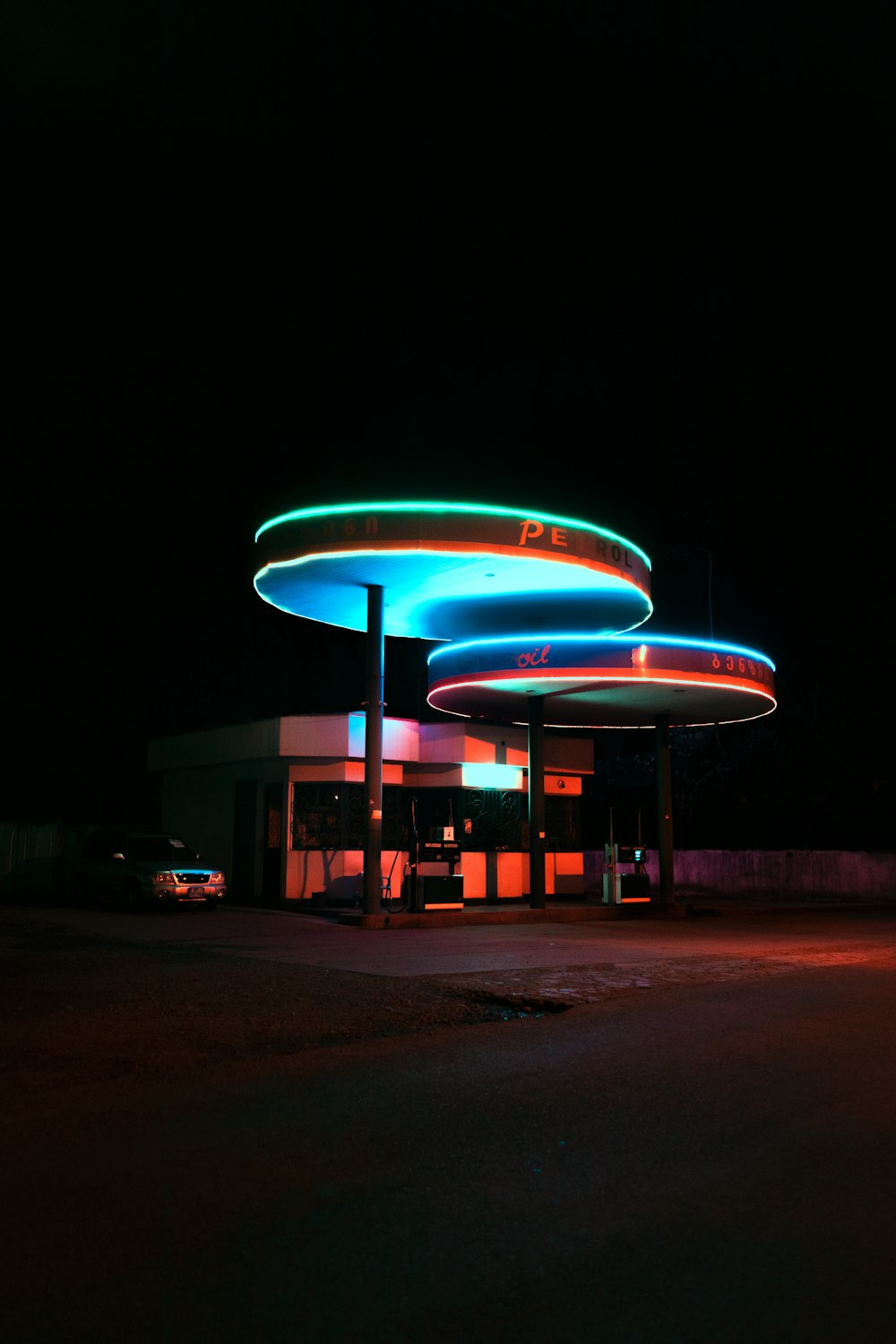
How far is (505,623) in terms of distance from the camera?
27.9 m

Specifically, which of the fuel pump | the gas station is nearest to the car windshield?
the gas station

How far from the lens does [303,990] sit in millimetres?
12070

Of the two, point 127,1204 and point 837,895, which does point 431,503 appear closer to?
point 127,1204


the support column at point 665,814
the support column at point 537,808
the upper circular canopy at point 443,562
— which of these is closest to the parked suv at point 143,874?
the upper circular canopy at point 443,562

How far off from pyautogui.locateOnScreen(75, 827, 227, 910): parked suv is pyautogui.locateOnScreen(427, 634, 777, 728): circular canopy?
21.9 ft

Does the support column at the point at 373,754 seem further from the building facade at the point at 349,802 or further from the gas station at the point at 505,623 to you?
the building facade at the point at 349,802

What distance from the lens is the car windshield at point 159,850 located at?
2455cm

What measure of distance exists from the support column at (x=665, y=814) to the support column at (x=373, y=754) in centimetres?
876

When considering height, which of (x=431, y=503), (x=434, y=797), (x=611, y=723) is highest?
(x=431, y=503)

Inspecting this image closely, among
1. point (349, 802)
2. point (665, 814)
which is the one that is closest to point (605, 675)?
point (665, 814)

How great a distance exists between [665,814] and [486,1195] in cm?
2383

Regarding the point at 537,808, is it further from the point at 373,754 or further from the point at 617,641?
the point at 373,754

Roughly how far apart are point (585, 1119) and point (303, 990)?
5.94 metres

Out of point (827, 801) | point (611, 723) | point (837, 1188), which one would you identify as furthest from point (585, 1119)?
point (827, 801)
